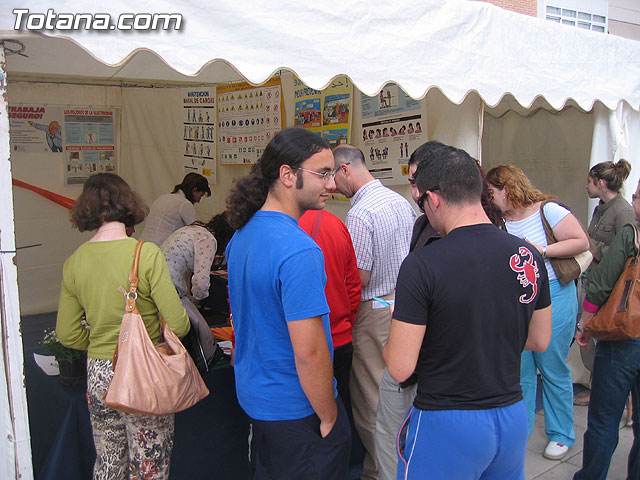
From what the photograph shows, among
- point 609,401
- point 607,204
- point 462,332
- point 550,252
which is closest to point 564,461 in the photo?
point 609,401

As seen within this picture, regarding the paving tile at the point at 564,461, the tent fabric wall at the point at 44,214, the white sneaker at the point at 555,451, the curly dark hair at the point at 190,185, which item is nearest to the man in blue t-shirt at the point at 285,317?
the paving tile at the point at 564,461

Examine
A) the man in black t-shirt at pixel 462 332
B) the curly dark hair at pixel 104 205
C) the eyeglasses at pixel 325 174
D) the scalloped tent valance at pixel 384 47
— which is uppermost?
the scalloped tent valance at pixel 384 47

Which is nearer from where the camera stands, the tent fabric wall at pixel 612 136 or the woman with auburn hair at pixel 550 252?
the woman with auburn hair at pixel 550 252

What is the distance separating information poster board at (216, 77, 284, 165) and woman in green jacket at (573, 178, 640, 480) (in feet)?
10.1

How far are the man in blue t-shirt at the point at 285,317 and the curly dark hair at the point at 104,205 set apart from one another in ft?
2.25

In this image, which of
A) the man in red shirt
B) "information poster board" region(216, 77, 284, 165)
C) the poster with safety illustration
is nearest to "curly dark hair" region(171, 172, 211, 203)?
"information poster board" region(216, 77, 284, 165)

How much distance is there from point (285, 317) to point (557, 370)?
2.31 metres

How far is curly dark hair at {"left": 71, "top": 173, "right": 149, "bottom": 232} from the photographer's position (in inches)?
91.0

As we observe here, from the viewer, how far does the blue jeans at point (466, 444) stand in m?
1.57

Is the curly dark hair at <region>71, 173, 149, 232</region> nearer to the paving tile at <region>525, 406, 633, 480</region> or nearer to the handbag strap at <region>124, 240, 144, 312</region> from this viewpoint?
the handbag strap at <region>124, 240, 144, 312</region>

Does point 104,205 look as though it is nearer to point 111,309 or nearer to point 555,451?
point 111,309

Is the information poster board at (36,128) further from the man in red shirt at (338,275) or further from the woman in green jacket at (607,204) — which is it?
the woman in green jacket at (607,204)

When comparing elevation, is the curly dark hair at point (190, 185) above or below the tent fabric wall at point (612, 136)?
below

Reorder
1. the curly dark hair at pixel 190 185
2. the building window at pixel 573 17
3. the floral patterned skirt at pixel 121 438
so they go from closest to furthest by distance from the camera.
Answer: the floral patterned skirt at pixel 121 438 < the curly dark hair at pixel 190 185 < the building window at pixel 573 17
